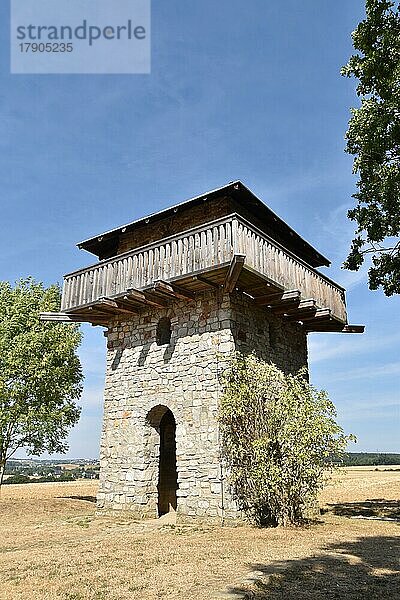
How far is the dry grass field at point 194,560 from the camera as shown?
6.25m

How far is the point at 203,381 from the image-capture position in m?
13.1

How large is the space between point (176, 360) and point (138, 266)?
3.03 m

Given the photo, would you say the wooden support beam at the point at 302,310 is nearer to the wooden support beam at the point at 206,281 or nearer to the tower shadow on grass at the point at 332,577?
the wooden support beam at the point at 206,281

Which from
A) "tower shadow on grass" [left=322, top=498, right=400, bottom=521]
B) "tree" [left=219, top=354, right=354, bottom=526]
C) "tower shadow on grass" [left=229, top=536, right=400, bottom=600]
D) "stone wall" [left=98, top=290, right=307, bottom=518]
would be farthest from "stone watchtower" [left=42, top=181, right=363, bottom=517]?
"tower shadow on grass" [left=322, top=498, right=400, bottom=521]

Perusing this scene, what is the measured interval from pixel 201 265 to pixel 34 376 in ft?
33.5

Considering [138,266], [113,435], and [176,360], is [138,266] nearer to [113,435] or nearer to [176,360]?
[176,360]

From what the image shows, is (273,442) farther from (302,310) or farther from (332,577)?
(332,577)

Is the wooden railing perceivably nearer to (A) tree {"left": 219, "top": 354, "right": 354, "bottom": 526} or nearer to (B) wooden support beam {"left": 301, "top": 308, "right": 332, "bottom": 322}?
(B) wooden support beam {"left": 301, "top": 308, "right": 332, "bottom": 322}

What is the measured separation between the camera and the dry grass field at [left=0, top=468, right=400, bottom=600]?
6250 mm

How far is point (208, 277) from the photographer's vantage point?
12883mm

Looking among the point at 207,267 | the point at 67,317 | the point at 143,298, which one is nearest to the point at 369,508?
the point at 207,267

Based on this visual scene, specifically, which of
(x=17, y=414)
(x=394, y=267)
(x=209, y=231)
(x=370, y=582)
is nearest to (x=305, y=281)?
(x=394, y=267)

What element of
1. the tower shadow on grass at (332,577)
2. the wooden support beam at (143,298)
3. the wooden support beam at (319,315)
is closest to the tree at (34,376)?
the wooden support beam at (143,298)

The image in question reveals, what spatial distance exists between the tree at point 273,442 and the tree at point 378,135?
15.0 feet
